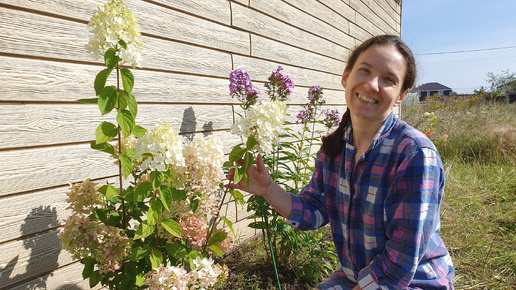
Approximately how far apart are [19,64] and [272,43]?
2.20 m

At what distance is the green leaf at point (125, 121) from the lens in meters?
1.11

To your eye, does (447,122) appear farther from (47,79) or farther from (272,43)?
(47,79)

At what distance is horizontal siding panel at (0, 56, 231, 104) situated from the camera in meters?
1.45

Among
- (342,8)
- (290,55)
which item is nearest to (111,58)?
(290,55)

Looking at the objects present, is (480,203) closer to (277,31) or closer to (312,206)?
(277,31)

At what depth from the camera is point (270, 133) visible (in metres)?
1.27

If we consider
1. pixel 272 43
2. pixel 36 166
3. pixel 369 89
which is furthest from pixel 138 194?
pixel 272 43

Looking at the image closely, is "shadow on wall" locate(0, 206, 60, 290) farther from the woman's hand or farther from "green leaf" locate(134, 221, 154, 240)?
the woman's hand

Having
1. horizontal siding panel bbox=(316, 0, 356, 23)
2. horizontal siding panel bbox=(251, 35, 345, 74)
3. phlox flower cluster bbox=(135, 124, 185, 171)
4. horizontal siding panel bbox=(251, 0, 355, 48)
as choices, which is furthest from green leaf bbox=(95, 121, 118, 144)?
horizontal siding panel bbox=(316, 0, 356, 23)

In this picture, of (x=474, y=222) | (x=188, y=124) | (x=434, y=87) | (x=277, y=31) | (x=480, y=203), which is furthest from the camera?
(x=434, y=87)

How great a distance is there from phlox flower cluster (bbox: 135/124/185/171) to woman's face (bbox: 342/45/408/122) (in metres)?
0.82

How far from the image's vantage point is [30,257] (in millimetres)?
1532

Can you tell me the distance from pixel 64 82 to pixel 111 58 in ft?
2.32

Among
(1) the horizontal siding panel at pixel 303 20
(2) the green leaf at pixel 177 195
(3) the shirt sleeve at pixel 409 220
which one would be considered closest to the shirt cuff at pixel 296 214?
(3) the shirt sleeve at pixel 409 220
